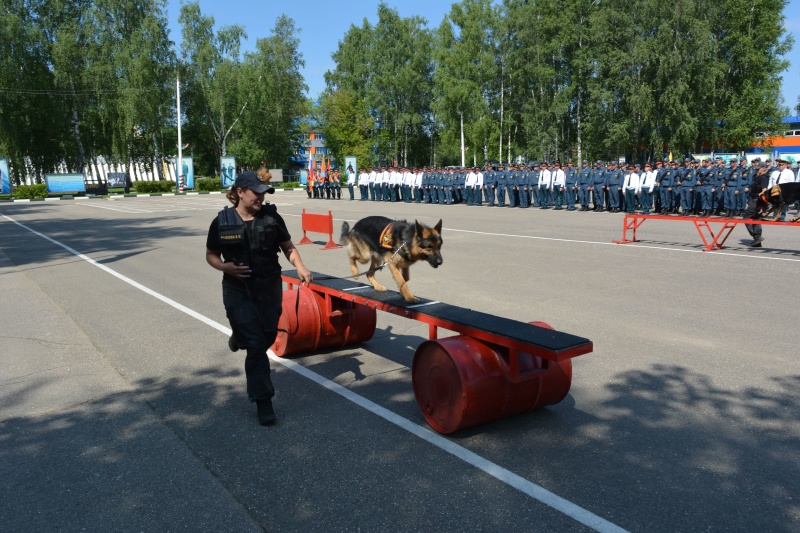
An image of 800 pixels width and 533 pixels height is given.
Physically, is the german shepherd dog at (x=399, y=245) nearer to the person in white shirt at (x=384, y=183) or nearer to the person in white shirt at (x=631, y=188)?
the person in white shirt at (x=631, y=188)

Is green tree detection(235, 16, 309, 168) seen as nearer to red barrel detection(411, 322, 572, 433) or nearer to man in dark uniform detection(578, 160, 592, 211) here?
man in dark uniform detection(578, 160, 592, 211)

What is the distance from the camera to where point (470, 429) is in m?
4.25

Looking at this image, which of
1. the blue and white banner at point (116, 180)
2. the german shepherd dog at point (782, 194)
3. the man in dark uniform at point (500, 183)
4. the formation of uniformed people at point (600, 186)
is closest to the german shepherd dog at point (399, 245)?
the german shepherd dog at point (782, 194)

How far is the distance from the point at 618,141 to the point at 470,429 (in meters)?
45.0

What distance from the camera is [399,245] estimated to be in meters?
5.96

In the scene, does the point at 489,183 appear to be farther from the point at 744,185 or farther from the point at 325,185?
the point at 325,185

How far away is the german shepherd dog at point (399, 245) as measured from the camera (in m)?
5.70

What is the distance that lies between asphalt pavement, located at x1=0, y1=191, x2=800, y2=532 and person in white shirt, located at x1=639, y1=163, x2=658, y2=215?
13585mm

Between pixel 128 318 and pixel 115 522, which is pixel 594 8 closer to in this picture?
pixel 128 318

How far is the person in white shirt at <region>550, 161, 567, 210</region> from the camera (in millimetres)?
25422

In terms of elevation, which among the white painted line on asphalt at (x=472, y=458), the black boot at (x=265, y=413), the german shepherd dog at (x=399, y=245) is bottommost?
the white painted line on asphalt at (x=472, y=458)

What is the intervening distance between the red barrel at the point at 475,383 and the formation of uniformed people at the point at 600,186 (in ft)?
59.0

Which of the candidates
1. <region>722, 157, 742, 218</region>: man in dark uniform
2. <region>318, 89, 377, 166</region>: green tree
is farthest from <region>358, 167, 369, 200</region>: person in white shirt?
<region>318, 89, 377, 166</region>: green tree

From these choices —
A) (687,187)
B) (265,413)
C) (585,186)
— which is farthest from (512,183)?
(265,413)
